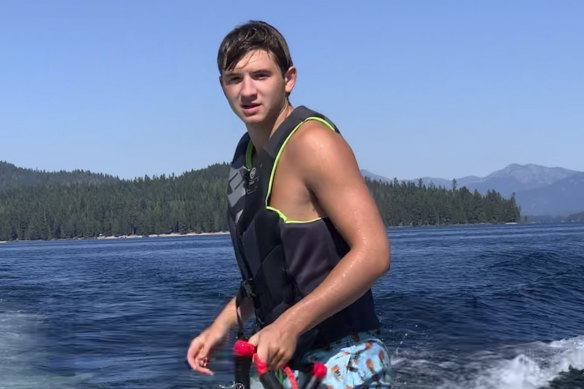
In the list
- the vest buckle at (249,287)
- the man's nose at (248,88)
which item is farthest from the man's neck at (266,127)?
the vest buckle at (249,287)

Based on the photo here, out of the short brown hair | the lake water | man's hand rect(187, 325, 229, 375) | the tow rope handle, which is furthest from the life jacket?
the lake water

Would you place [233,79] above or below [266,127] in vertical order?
above

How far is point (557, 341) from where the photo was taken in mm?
17219

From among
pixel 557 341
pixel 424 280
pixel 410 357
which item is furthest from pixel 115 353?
pixel 424 280

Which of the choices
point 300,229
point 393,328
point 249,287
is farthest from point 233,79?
point 393,328

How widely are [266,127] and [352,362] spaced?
984 mm

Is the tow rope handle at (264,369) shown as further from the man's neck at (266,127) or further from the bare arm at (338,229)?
the man's neck at (266,127)

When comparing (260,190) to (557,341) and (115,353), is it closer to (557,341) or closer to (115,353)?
(115,353)

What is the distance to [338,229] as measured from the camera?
293cm

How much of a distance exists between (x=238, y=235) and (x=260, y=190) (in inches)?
11.3

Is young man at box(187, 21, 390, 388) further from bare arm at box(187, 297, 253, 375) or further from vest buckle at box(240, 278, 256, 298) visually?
bare arm at box(187, 297, 253, 375)

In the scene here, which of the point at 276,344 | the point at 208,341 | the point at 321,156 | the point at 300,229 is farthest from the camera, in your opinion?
the point at 208,341

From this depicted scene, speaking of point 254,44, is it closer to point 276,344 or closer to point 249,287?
point 249,287

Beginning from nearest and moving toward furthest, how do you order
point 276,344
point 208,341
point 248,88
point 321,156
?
1. point 276,344
2. point 321,156
3. point 248,88
4. point 208,341
